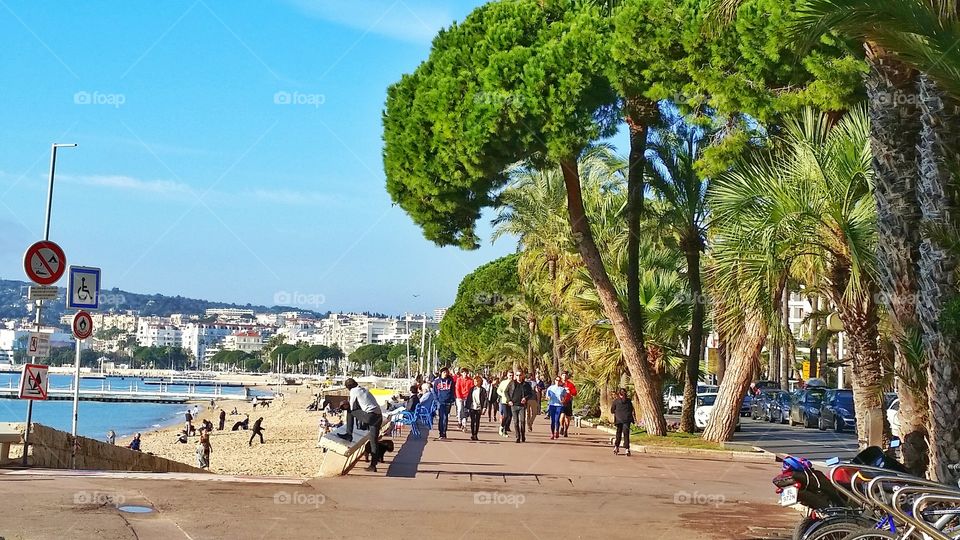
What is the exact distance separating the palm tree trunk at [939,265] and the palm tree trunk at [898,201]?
1.51 feet

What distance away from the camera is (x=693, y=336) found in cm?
2912

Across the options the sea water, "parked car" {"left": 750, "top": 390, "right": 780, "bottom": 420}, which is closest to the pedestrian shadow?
"parked car" {"left": 750, "top": 390, "right": 780, "bottom": 420}

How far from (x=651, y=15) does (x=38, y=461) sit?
14.1 m

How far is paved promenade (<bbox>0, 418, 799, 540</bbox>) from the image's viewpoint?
10.3m

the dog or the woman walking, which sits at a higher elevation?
the woman walking

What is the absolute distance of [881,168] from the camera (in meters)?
10.6

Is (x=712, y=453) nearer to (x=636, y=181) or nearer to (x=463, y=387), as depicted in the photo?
(x=636, y=181)

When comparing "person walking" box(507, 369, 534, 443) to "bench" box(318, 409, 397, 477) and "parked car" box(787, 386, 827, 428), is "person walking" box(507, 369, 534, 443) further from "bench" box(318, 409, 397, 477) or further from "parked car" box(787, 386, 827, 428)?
"parked car" box(787, 386, 827, 428)

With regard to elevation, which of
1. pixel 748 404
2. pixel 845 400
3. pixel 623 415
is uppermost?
pixel 845 400

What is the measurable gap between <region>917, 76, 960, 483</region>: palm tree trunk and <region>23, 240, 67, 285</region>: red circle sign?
434 inches

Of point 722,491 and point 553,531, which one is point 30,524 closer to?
point 553,531

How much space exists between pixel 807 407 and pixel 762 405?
24.1 feet

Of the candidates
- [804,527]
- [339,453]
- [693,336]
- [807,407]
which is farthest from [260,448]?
[804,527]

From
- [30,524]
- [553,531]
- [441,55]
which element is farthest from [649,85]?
[30,524]
